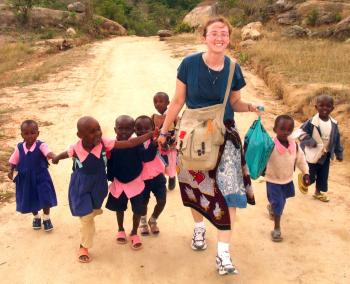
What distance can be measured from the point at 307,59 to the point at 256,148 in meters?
9.14

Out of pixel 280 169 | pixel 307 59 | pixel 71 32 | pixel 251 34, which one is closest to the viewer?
pixel 280 169

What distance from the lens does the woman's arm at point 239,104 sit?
3590 millimetres

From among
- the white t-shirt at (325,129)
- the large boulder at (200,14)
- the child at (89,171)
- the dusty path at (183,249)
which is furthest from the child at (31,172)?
the large boulder at (200,14)

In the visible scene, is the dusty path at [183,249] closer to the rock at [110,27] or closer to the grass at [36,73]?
the grass at [36,73]

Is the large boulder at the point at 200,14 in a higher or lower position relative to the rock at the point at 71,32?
higher

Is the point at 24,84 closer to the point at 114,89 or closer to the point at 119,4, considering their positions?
the point at 114,89

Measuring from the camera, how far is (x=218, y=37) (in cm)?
340

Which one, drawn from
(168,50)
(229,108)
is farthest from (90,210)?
(168,50)

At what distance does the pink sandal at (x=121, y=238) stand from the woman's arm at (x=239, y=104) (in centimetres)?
155

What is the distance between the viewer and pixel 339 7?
68.5 feet

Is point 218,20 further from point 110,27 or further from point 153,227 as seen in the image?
point 110,27

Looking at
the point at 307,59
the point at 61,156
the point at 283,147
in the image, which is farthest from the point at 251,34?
the point at 61,156

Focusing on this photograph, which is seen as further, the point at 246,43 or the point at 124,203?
the point at 246,43

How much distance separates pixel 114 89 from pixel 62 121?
3.02 m
